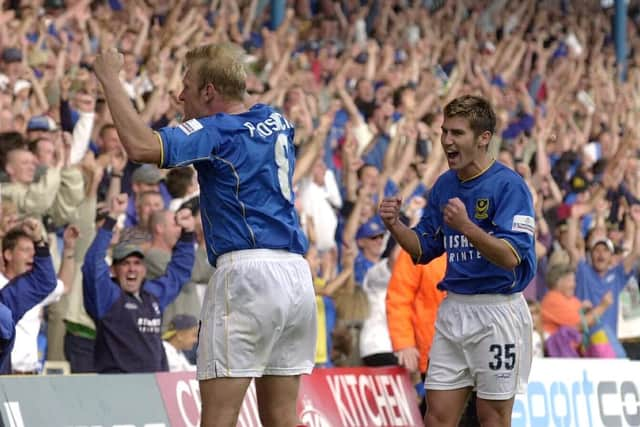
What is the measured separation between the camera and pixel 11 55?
40.7 ft

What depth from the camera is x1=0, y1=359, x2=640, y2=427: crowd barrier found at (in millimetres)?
7512

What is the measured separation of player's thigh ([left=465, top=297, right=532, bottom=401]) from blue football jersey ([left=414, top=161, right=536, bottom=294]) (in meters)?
0.12

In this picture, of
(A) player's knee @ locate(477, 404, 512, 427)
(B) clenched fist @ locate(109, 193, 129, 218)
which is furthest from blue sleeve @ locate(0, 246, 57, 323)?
(A) player's knee @ locate(477, 404, 512, 427)

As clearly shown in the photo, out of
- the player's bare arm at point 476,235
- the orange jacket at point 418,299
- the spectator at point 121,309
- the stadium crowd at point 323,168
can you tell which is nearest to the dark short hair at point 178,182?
the stadium crowd at point 323,168

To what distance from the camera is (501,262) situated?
22.1 feet

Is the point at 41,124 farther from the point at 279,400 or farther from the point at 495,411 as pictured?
the point at 279,400

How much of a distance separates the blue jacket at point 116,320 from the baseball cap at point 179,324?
0.75 meters

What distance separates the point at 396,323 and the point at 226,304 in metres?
3.01

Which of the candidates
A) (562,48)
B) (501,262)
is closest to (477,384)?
(501,262)

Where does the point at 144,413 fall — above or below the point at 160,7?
below

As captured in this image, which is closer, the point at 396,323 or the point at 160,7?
the point at 396,323

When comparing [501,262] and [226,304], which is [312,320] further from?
[501,262]

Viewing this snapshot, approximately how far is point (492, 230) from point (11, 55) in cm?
671

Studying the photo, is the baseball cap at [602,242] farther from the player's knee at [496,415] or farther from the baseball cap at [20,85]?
the player's knee at [496,415]
